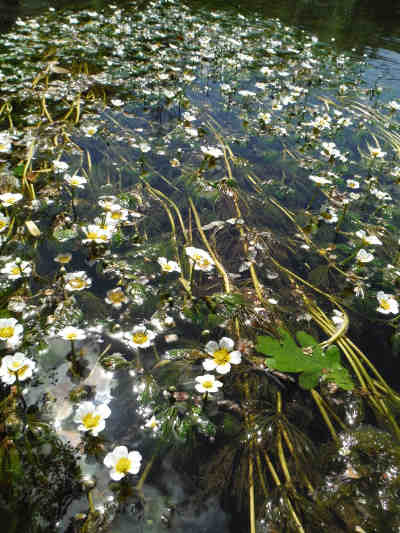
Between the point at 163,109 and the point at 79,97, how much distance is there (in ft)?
2.73

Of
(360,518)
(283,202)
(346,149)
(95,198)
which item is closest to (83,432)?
(360,518)

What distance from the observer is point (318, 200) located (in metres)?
2.61

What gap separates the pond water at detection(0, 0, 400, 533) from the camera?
1.06 m

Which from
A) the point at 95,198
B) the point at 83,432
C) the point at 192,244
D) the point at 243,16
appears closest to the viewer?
the point at 83,432

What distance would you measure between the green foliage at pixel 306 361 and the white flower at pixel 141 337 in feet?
1.54

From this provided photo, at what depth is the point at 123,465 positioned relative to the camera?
103 cm

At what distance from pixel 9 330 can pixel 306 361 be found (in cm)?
119

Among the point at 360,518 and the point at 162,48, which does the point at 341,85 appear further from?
the point at 360,518

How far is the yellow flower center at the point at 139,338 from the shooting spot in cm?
141

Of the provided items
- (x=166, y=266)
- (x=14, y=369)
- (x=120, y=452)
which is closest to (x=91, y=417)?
(x=120, y=452)

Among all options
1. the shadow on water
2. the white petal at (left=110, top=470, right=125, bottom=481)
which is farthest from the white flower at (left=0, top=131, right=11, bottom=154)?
the shadow on water

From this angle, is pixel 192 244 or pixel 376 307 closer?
pixel 376 307

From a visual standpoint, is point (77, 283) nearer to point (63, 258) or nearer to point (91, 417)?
point (63, 258)

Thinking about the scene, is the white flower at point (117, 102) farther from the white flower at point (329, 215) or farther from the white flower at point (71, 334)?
the white flower at point (71, 334)
